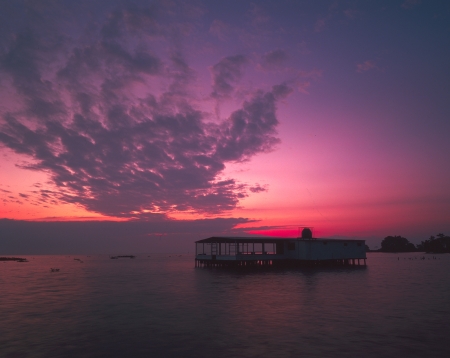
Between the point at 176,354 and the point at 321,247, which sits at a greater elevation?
the point at 321,247

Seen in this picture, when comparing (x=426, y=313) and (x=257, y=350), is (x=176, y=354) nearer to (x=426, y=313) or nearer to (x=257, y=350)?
(x=257, y=350)

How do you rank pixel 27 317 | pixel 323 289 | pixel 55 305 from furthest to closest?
pixel 323 289
pixel 55 305
pixel 27 317

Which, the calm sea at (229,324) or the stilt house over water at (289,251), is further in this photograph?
the stilt house over water at (289,251)

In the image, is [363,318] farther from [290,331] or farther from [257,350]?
[257,350]

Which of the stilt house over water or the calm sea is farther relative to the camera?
the stilt house over water

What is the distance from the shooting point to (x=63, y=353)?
61.2 ft

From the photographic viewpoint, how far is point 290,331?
22.8 m

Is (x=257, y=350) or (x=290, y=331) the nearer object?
(x=257, y=350)

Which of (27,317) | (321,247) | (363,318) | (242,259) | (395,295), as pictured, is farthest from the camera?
(321,247)

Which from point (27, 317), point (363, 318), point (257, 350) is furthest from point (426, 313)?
point (27, 317)

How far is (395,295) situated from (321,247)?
3782 cm

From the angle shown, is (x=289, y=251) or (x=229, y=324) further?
(x=289, y=251)

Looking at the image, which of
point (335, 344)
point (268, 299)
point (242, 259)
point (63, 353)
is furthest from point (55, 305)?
point (242, 259)

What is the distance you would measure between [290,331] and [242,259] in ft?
163
